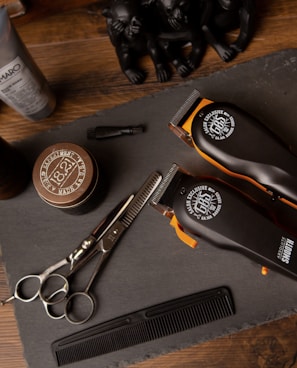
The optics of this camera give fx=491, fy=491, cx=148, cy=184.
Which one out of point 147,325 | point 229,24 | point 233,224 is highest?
point 229,24

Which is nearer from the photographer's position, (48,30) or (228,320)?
(228,320)

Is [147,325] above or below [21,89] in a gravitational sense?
below

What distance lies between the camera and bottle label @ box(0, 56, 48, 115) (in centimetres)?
62

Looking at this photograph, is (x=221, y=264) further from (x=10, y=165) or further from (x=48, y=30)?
(x=48, y=30)

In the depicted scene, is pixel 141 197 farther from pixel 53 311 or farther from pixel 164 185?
pixel 53 311

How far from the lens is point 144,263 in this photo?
67 cm

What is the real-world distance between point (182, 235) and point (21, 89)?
287 mm

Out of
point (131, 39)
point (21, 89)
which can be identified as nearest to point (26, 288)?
point (21, 89)

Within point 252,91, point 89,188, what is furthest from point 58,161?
point 252,91

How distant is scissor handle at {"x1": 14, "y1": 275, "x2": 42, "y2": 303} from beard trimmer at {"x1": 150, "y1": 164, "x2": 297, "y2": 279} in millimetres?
226

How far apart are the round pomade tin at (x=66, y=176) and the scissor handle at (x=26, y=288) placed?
0.12m

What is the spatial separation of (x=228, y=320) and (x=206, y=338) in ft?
0.12

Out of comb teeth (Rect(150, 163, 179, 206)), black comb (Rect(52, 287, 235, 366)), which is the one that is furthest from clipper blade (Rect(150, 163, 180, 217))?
black comb (Rect(52, 287, 235, 366))

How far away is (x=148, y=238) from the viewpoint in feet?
2.22
